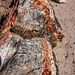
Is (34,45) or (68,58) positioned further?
(68,58)

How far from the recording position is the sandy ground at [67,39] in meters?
1.99

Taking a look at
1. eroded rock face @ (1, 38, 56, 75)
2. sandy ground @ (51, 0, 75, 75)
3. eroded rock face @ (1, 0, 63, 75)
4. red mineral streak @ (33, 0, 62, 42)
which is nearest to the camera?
eroded rock face @ (1, 38, 56, 75)

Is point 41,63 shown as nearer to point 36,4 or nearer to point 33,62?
point 33,62

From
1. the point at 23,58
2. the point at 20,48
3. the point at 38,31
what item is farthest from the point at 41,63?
the point at 38,31

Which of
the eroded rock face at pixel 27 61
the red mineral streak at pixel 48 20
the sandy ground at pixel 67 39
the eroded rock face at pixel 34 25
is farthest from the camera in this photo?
the red mineral streak at pixel 48 20

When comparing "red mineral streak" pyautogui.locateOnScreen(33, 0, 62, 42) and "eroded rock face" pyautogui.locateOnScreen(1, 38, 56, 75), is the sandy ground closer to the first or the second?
"red mineral streak" pyautogui.locateOnScreen(33, 0, 62, 42)

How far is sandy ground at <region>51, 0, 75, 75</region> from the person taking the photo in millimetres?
1987

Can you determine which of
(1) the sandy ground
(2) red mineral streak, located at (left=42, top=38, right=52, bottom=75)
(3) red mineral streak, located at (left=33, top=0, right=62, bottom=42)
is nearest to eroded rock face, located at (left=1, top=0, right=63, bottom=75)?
(3) red mineral streak, located at (left=33, top=0, right=62, bottom=42)

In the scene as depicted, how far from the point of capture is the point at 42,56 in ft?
4.87

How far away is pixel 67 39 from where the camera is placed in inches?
97.1

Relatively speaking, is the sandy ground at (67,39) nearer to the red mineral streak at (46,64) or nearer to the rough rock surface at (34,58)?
the rough rock surface at (34,58)

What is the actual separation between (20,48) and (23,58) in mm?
199

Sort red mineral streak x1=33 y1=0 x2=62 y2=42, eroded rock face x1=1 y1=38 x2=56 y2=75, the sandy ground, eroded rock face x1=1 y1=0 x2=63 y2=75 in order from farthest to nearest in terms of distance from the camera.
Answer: red mineral streak x1=33 y1=0 x2=62 y2=42 < the sandy ground < eroded rock face x1=1 y1=0 x2=63 y2=75 < eroded rock face x1=1 y1=38 x2=56 y2=75

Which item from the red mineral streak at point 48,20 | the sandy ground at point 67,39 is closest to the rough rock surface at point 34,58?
the sandy ground at point 67,39
